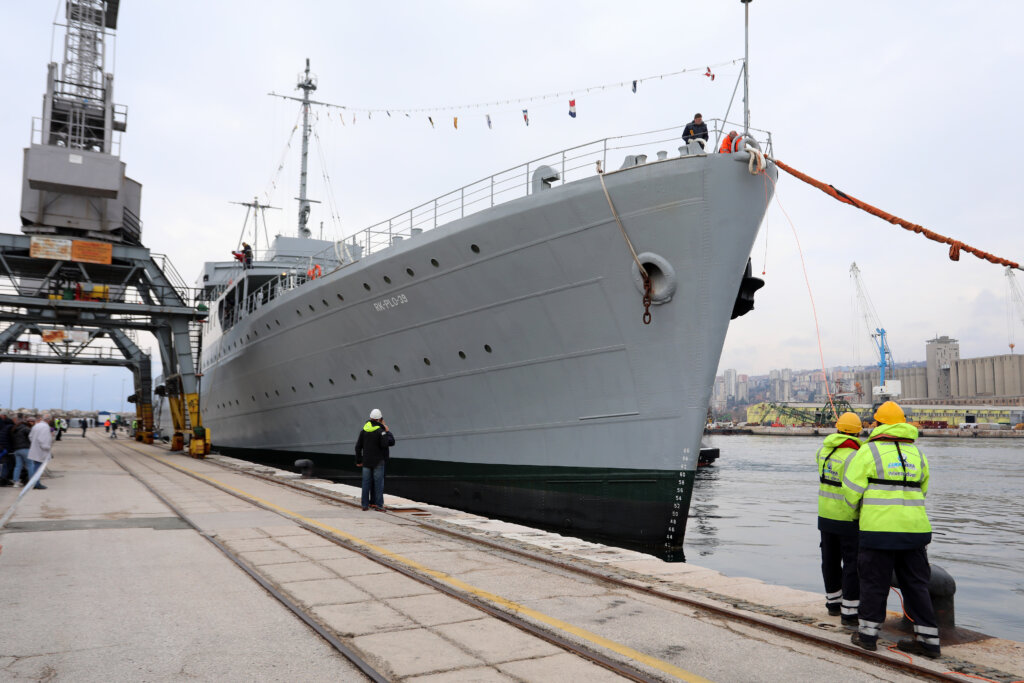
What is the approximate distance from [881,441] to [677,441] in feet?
17.8

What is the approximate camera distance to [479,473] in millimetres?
12164

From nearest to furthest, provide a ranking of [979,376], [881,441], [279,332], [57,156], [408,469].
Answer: [881,441] < [408,469] < [279,332] < [57,156] < [979,376]

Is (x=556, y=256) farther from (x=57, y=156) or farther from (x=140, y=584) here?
(x=57, y=156)

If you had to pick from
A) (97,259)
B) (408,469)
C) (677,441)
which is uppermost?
(97,259)

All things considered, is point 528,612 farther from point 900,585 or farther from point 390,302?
point 390,302

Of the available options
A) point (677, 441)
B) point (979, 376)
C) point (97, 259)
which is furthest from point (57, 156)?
point (979, 376)

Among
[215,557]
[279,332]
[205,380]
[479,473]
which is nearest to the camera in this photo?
[215,557]

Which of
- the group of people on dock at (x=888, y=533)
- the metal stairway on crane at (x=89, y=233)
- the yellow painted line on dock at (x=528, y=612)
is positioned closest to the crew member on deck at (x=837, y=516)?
the group of people on dock at (x=888, y=533)

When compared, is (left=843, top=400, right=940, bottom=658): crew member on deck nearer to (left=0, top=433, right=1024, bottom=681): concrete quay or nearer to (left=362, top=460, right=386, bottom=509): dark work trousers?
(left=0, top=433, right=1024, bottom=681): concrete quay

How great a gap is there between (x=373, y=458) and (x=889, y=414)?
23.4ft

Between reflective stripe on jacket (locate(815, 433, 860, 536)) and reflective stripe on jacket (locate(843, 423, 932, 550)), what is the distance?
34cm

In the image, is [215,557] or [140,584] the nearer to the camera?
[140,584]

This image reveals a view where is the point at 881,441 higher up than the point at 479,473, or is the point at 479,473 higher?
the point at 881,441

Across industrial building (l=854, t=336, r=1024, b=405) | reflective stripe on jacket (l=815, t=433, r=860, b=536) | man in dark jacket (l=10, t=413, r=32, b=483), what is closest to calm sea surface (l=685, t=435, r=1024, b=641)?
reflective stripe on jacket (l=815, t=433, r=860, b=536)
